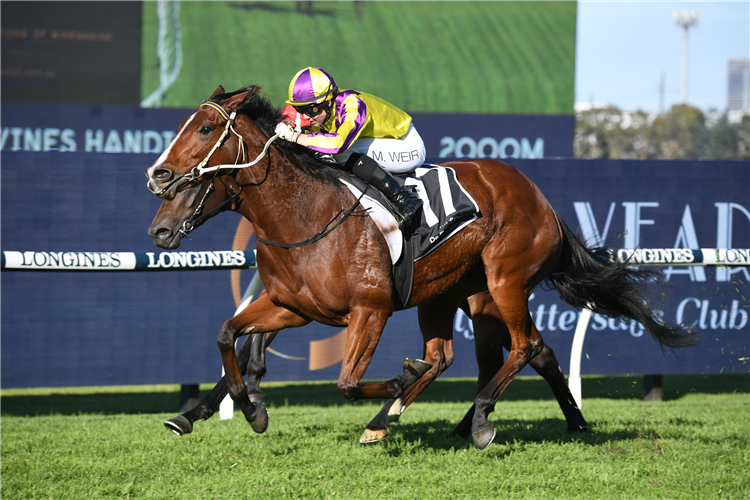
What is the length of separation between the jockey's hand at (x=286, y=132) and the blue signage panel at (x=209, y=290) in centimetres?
233

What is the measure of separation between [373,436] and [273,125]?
168 centimetres

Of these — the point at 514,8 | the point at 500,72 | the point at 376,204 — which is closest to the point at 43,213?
the point at 376,204

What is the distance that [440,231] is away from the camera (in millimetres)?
3955

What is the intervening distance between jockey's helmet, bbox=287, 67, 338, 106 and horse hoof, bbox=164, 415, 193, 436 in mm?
1661

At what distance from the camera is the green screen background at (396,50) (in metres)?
17.0

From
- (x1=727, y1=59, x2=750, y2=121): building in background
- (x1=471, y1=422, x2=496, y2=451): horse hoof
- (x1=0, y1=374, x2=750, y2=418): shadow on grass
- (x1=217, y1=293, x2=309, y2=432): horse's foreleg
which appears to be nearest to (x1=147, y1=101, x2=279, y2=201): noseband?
(x1=217, y1=293, x2=309, y2=432): horse's foreleg

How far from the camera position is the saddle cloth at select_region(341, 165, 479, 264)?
3.84m

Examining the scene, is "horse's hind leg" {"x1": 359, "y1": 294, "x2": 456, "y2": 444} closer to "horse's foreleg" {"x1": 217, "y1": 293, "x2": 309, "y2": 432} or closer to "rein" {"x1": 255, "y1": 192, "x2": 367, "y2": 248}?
"horse's foreleg" {"x1": 217, "y1": 293, "x2": 309, "y2": 432}

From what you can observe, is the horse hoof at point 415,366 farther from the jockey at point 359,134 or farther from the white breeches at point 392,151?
the white breeches at point 392,151

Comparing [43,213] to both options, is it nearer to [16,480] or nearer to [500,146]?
[16,480]

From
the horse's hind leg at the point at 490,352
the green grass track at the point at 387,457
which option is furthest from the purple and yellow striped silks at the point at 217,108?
the horse's hind leg at the point at 490,352

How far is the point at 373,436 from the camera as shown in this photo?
4.06m

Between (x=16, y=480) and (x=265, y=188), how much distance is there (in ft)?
A: 5.81

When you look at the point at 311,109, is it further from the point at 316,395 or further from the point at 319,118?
the point at 316,395
